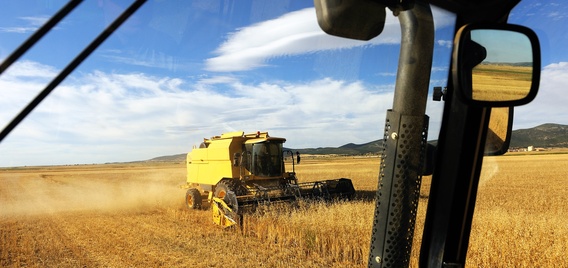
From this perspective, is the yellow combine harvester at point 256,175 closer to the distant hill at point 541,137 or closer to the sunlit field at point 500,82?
the distant hill at point 541,137

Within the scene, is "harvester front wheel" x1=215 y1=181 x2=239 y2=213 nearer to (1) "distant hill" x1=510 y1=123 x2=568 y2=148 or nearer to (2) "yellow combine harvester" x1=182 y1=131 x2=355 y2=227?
(2) "yellow combine harvester" x1=182 y1=131 x2=355 y2=227

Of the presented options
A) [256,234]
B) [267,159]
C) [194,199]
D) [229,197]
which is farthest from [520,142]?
[194,199]

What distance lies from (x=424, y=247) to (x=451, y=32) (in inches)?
37.5

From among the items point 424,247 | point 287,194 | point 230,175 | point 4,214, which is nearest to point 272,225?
point 287,194

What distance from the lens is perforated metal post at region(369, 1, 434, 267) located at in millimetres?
1441

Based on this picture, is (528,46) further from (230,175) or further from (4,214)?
(230,175)

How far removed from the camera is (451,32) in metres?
1.64

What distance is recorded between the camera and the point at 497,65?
5.06 ft

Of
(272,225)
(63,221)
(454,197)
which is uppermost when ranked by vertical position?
(454,197)

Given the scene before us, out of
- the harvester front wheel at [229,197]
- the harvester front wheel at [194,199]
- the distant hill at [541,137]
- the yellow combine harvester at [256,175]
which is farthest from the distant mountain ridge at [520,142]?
the harvester front wheel at [194,199]

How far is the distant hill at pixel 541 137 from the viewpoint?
82.1 inches

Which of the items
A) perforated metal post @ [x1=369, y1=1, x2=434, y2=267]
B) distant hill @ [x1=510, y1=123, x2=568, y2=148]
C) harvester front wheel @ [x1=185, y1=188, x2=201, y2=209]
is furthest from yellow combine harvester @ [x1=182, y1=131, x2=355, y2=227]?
perforated metal post @ [x1=369, y1=1, x2=434, y2=267]

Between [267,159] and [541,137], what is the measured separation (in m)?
8.61

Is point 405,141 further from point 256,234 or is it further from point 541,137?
point 256,234
